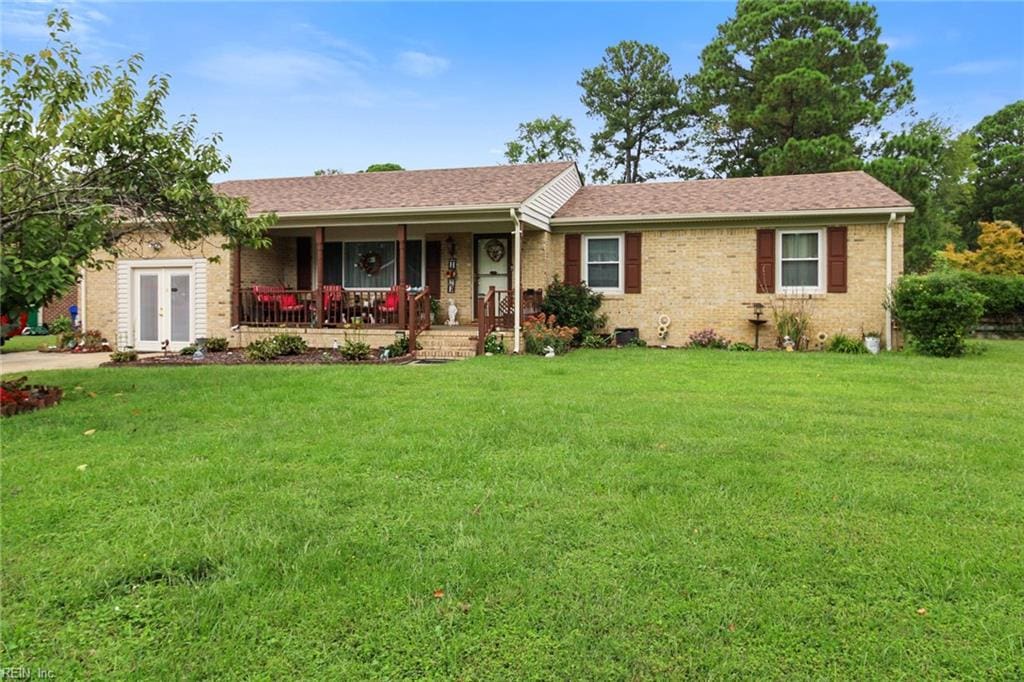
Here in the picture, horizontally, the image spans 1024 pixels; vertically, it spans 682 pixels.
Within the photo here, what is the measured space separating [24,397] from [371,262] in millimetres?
9587

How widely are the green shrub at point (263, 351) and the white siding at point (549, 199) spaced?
5.45 metres

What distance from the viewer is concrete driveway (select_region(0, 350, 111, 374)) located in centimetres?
1095

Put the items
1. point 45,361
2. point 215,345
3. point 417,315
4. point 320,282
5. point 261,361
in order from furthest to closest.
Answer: point 215,345 → point 320,282 → point 417,315 → point 45,361 → point 261,361

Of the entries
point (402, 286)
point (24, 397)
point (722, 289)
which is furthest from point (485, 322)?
point (24, 397)

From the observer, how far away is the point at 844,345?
12.4 meters

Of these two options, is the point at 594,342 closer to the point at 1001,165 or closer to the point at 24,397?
the point at 24,397

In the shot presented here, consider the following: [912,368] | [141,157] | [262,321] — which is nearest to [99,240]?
[141,157]

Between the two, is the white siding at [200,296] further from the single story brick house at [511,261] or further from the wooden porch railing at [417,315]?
the wooden porch railing at [417,315]

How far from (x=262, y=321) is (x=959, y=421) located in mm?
12604

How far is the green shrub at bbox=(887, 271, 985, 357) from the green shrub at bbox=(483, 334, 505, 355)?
24.3 feet

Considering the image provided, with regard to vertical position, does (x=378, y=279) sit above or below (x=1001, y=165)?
Result: below

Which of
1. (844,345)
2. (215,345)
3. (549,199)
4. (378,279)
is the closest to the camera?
(844,345)

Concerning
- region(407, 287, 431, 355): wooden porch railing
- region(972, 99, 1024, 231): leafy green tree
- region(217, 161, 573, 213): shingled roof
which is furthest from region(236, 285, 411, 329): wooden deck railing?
region(972, 99, 1024, 231): leafy green tree

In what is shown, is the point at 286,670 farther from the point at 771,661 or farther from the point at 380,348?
the point at 380,348
